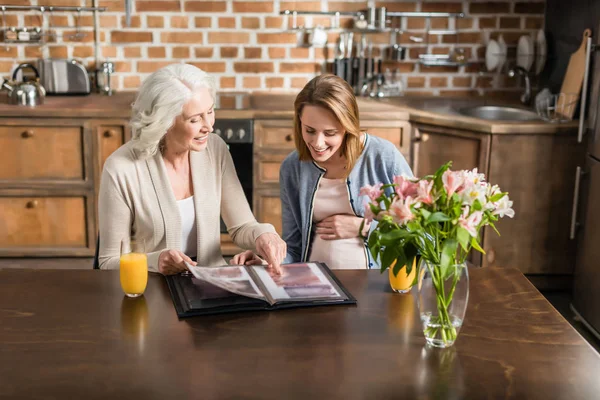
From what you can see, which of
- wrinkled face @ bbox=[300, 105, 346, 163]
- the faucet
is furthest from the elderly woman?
the faucet

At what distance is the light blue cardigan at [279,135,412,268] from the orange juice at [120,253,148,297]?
0.79 m

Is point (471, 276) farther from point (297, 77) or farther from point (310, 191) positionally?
point (297, 77)

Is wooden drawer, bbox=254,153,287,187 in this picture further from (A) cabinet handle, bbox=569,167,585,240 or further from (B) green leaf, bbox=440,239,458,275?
(B) green leaf, bbox=440,239,458,275

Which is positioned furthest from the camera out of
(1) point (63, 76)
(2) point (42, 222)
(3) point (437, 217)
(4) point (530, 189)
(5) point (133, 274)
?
(1) point (63, 76)

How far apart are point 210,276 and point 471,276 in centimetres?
68

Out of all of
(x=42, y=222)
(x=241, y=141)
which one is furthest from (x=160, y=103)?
(x=42, y=222)

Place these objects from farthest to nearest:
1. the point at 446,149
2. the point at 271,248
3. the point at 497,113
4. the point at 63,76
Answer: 1. the point at 63,76
2. the point at 497,113
3. the point at 446,149
4. the point at 271,248

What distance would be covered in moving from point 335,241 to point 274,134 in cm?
149

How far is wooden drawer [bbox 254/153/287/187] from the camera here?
3797 mm

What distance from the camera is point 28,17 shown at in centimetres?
417

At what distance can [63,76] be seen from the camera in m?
4.14

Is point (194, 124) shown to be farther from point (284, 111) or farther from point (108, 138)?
point (108, 138)

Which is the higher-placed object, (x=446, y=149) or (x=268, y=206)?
(x=446, y=149)

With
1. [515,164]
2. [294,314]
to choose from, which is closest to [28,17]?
[515,164]
